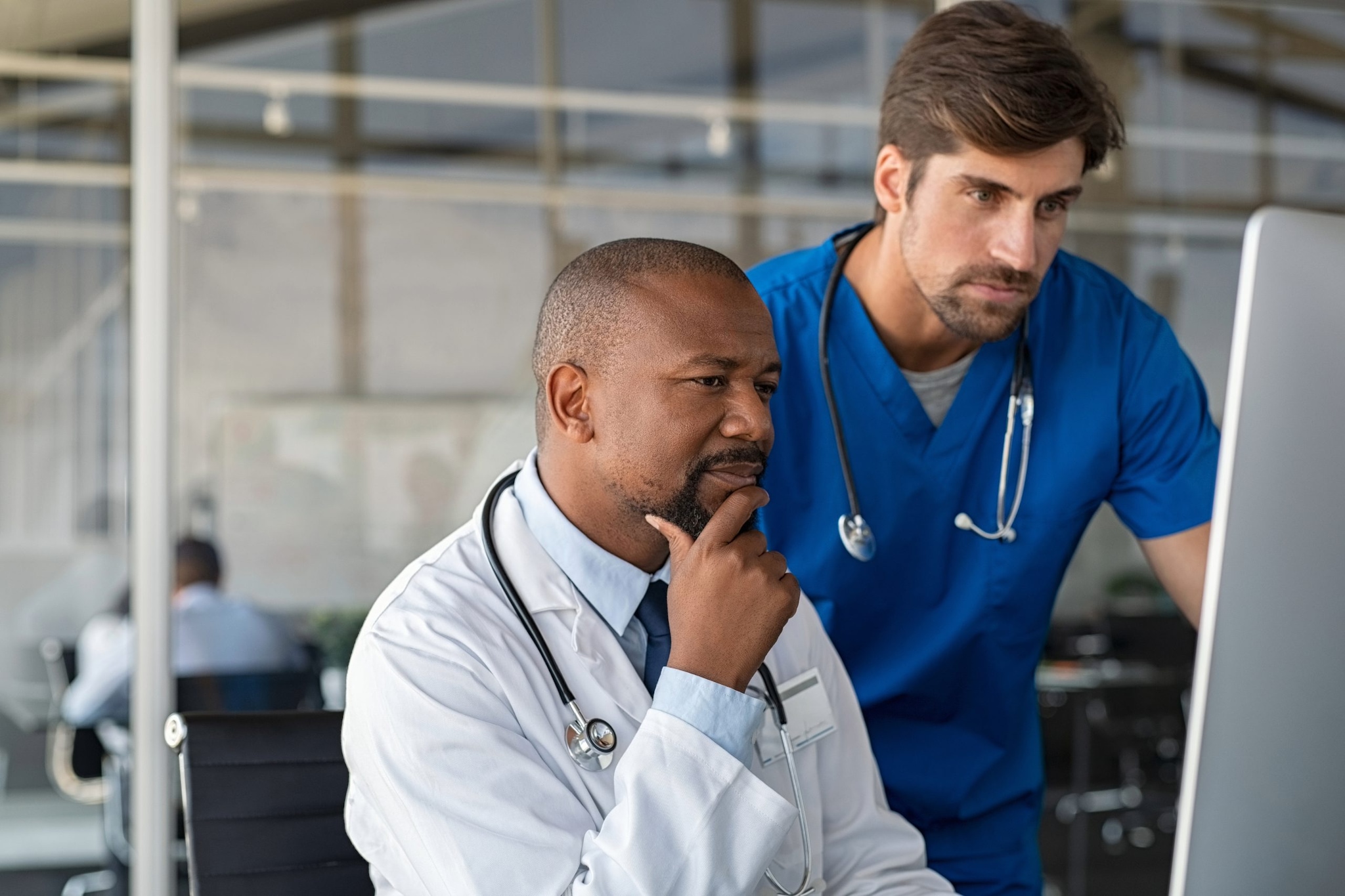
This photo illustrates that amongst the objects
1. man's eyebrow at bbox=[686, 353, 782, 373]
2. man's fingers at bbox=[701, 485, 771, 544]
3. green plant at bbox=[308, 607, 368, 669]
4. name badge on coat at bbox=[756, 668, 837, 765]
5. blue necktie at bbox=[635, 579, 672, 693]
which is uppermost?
man's eyebrow at bbox=[686, 353, 782, 373]

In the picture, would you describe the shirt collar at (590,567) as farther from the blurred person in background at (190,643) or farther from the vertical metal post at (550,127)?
the vertical metal post at (550,127)

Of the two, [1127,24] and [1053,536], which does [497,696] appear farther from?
[1127,24]

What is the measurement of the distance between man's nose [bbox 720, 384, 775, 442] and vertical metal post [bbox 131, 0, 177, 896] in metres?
2.23

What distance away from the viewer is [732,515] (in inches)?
44.7

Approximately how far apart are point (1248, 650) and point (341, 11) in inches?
138

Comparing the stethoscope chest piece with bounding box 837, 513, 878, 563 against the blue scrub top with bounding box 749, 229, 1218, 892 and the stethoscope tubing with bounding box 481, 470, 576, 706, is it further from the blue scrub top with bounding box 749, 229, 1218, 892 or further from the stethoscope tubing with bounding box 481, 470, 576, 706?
the stethoscope tubing with bounding box 481, 470, 576, 706

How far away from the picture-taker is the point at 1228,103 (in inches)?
175

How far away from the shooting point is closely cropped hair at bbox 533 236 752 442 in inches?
47.6

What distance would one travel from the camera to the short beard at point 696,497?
3.89ft

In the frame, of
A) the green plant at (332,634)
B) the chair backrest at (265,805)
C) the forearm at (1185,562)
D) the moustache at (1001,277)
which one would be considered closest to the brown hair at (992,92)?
the moustache at (1001,277)

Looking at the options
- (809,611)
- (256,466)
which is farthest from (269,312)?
(809,611)

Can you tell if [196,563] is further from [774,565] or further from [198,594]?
[774,565]

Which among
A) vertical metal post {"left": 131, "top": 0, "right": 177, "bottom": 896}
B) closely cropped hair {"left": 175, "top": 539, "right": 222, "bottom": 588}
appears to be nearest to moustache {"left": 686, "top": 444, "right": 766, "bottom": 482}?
vertical metal post {"left": 131, "top": 0, "right": 177, "bottom": 896}

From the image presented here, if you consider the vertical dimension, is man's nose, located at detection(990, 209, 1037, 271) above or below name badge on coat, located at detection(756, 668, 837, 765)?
above
